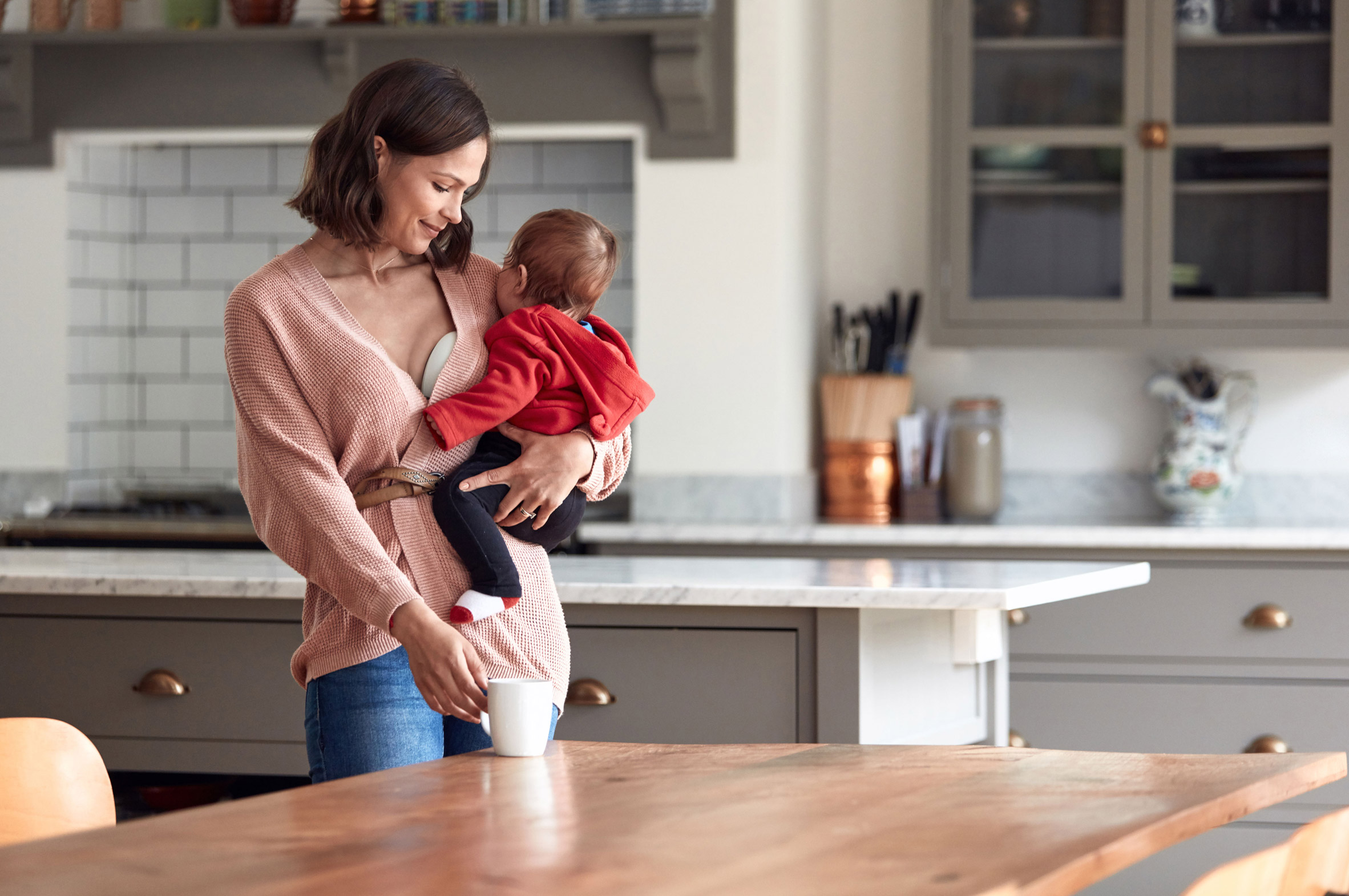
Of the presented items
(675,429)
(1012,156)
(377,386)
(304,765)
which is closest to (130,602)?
(304,765)

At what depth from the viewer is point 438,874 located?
95cm

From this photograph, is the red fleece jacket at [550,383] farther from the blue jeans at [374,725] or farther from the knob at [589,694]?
the knob at [589,694]

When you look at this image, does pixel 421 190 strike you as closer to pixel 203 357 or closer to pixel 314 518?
pixel 314 518

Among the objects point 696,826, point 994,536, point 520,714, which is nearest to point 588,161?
point 994,536

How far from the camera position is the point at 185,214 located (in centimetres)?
400

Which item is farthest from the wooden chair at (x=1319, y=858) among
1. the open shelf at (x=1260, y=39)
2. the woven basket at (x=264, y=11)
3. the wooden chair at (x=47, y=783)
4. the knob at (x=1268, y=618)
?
the woven basket at (x=264, y=11)

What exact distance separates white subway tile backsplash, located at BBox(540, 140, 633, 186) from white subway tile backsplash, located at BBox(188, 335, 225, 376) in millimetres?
1040

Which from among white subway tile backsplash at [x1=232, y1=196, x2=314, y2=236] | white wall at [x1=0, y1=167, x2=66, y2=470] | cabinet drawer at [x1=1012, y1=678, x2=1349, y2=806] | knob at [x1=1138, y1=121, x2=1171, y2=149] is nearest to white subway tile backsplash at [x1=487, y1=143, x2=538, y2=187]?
white subway tile backsplash at [x1=232, y1=196, x2=314, y2=236]

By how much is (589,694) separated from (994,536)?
136 cm

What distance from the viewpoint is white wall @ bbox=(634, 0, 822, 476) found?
3482 millimetres

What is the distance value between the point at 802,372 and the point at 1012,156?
0.73 metres

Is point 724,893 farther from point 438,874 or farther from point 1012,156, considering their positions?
point 1012,156

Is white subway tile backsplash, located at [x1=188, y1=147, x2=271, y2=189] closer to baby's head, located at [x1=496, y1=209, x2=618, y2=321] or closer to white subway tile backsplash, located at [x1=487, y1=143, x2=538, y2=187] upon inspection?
white subway tile backsplash, located at [x1=487, y1=143, x2=538, y2=187]

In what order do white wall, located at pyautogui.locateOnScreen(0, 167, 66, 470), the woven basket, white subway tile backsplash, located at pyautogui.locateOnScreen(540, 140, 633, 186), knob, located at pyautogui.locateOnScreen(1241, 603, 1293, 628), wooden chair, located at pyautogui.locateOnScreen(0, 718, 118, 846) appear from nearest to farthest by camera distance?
wooden chair, located at pyautogui.locateOnScreen(0, 718, 118, 846), knob, located at pyautogui.locateOnScreen(1241, 603, 1293, 628), the woven basket, white wall, located at pyautogui.locateOnScreen(0, 167, 66, 470), white subway tile backsplash, located at pyautogui.locateOnScreen(540, 140, 633, 186)
